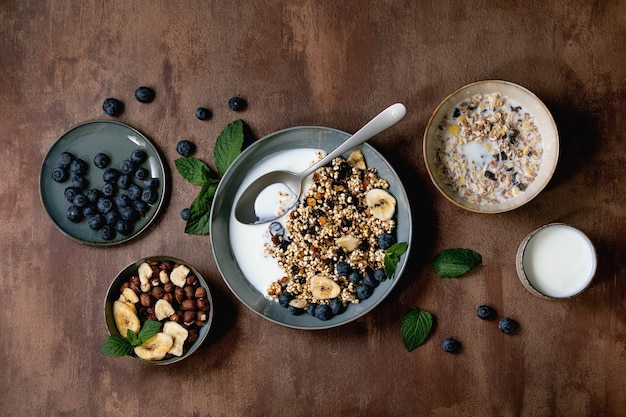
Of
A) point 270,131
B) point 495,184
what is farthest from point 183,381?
point 495,184

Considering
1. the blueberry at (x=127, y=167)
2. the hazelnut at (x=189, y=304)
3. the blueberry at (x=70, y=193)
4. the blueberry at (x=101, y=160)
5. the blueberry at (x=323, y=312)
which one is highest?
the blueberry at (x=101, y=160)

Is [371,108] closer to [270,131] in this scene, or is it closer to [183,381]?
[270,131]

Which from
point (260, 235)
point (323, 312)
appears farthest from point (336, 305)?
point (260, 235)

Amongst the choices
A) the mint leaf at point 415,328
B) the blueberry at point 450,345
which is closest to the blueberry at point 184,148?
the mint leaf at point 415,328

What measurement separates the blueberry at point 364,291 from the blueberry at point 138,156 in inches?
25.9

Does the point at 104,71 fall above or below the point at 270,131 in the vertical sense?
above

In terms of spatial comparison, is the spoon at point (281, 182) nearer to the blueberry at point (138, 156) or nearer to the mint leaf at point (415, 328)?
the blueberry at point (138, 156)

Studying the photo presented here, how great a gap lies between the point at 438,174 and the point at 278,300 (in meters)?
0.52

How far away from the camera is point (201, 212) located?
1.54 metres

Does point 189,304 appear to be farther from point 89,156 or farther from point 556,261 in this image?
point 556,261

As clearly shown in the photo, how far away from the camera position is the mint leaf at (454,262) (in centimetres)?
152

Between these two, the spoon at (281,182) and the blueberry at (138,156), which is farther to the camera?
the blueberry at (138,156)

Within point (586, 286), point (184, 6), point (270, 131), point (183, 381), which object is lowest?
point (183, 381)

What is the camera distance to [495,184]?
1488 mm
